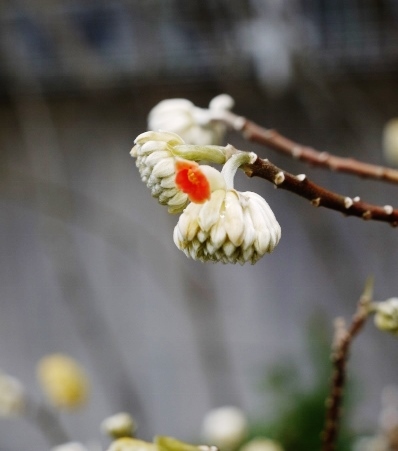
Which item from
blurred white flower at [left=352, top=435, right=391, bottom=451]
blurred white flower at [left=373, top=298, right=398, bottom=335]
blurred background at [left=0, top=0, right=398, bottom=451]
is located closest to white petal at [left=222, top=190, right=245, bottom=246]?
blurred white flower at [left=373, top=298, right=398, bottom=335]

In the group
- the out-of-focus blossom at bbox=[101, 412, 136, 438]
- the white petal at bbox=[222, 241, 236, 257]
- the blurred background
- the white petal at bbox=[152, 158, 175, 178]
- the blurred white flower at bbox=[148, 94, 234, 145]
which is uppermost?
the blurred background

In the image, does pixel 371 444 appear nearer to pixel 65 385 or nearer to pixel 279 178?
pixel 65 385

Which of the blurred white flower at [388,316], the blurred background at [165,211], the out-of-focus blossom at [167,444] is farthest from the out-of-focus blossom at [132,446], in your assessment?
the blurred background at [165,211]

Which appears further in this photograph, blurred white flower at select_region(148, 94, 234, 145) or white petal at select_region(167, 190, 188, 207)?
blurred white flower at select_region(148, 94, 234, 145)

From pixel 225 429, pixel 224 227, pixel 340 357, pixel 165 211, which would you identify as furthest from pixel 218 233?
pixel 165 211

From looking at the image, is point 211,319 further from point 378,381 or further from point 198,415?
point 378,381

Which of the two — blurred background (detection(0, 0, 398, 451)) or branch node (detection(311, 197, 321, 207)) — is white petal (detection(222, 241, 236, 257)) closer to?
branch node (detection(311, 197, 321, 207))

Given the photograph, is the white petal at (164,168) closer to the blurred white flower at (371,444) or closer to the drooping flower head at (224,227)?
the drooping flower head at (224,227)
